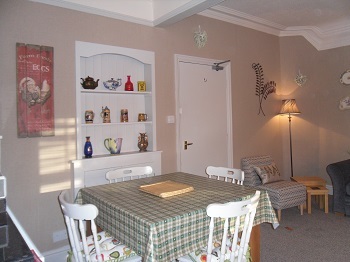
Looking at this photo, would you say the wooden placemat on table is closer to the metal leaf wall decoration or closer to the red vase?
the red vase

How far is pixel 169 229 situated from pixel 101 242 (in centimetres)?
65

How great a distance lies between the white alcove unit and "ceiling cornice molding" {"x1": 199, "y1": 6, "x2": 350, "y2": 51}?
1386 mm

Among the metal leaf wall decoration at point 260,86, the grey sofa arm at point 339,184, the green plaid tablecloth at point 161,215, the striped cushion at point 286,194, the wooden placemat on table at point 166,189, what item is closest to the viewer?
the green plaid tablecloth at point 161,215

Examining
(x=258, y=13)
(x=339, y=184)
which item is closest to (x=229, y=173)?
(x=339, y=184)

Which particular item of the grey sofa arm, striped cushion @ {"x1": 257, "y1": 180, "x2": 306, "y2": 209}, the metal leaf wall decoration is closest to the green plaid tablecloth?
striped cushion @ {"x1": 257, "y1": 180, "x2": 306, "y2": 209}

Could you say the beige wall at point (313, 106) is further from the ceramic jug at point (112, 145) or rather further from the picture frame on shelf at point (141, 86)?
the ceramic jug at point (112, 145)

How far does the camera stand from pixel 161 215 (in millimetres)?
1595

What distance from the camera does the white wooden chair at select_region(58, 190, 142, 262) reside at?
1.60 m

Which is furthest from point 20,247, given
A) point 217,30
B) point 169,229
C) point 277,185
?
point 217,30

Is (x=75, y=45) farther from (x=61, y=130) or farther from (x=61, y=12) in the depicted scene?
(x=61, y=130)

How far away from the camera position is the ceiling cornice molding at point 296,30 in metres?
4.10

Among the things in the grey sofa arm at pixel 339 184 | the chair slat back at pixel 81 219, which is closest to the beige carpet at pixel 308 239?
the grey sofa arm at pixel 339 184

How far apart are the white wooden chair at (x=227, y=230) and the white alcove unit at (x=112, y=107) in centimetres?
151

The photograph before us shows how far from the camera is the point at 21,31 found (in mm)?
2621
